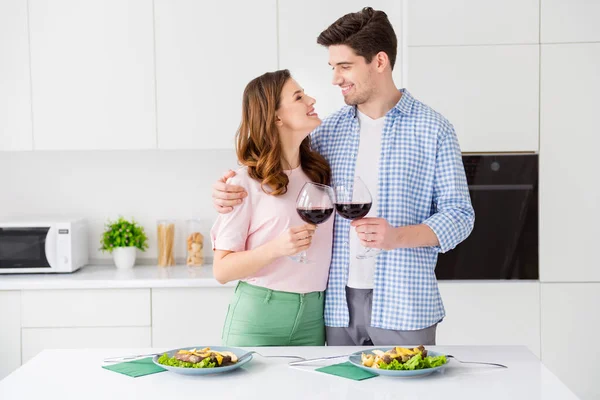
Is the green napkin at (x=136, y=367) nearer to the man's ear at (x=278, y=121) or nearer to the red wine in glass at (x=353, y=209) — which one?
the red wine in glass at (x=353, y=209)

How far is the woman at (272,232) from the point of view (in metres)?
2.18

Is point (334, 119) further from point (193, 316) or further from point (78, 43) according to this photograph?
point (78, 43)

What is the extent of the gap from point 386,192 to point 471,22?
138 centimetres

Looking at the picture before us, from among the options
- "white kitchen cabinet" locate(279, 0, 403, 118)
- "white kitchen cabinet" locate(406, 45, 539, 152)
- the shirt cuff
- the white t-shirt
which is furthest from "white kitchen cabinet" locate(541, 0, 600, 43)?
the shirt cuff

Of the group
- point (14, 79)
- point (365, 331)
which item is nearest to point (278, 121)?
point (365, 331)

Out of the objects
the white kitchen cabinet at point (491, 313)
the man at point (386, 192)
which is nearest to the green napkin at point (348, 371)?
the man at point (386, 192)

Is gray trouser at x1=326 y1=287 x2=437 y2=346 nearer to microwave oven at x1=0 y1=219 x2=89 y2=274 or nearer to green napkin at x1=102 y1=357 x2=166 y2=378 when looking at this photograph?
green napkin at x1=102 y1=357 x2=166 y2=378

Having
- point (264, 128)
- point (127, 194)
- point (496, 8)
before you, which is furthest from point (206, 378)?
point (127, 194)

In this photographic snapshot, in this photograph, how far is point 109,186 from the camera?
4176 millimetres

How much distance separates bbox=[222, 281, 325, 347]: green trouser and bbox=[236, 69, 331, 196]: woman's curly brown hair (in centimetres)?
31

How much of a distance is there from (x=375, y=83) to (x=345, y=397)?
45.8 inches

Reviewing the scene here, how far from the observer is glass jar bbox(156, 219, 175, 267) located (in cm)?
400

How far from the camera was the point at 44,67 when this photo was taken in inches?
147

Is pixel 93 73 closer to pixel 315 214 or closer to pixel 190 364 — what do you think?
pixel 315 214
